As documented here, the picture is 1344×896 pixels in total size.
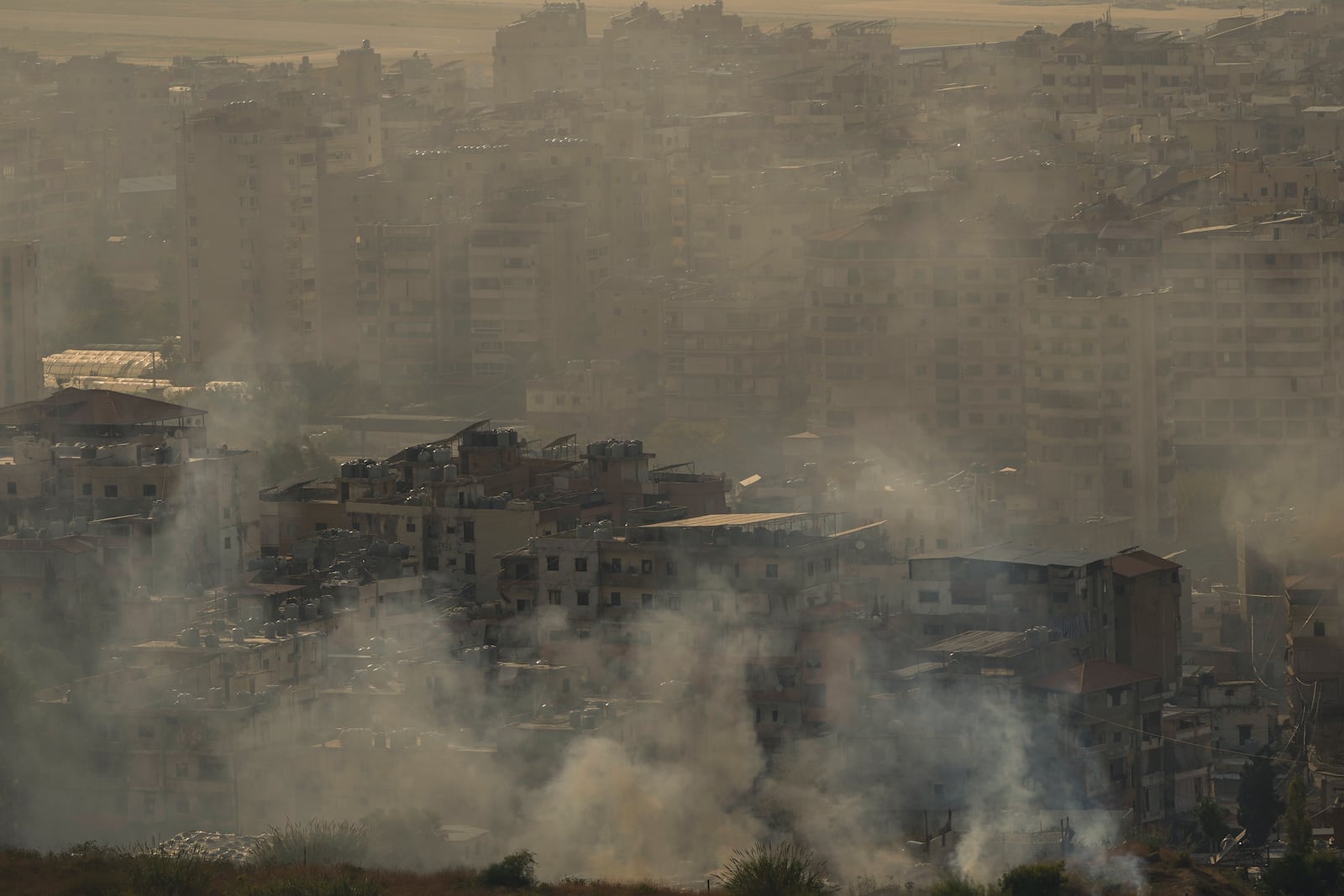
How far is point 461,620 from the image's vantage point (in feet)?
106

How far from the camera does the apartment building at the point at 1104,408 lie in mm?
43719

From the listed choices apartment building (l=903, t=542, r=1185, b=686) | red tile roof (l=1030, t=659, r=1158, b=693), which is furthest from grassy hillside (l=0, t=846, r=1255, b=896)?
apartment building (l=903, t=542, r=1185, b=686)

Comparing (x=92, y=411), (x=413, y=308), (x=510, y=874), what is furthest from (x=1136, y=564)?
(x=413, y=308)

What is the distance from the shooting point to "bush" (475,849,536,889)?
2503cm

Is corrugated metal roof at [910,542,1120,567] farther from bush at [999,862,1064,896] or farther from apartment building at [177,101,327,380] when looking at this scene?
apartment building at [177,101,327,380]

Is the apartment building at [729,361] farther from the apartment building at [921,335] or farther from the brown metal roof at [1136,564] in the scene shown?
the brown metal roof at [1136,564]

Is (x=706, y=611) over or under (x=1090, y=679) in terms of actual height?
over

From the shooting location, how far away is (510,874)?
25.2m

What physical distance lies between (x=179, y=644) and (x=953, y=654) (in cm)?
713

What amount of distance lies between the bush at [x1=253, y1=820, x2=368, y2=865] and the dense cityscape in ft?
2.19

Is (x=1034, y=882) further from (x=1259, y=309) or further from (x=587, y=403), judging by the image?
(x=587, y=403)

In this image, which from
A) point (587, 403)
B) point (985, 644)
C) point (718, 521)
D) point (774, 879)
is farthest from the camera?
point (587, 403)

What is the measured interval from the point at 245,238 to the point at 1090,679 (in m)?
33.5

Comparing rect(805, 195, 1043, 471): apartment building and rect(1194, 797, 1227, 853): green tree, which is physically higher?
rect(805, 195, 1043, 471): apartment building
